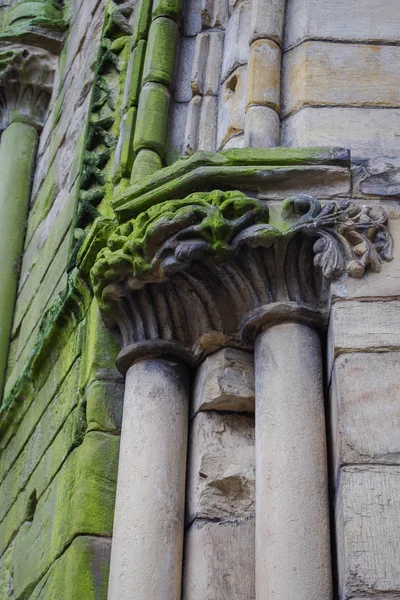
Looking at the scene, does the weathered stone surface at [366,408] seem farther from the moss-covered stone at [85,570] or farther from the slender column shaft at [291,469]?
the moss-covered stone at [85,570]

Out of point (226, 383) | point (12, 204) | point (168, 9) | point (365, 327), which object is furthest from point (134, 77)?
point (12, 204)

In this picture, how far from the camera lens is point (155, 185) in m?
3.62

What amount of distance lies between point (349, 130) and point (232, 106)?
1.60ft

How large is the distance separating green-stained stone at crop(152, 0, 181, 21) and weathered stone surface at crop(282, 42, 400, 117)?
684 millimetres

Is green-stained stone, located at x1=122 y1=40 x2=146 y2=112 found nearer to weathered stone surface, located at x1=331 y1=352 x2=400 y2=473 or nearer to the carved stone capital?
weathered stone surface, located at x1=331 y1=352 x2=400 y2=473

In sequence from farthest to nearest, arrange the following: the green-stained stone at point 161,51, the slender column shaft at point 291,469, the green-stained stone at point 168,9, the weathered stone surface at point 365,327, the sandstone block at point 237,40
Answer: the green-stained stone at point 168,9 → the green-stained stone at point 161,51 → the sandstone block at point 237,40 → the weathered stone surface at point 365,327 → the slender column shaft at point 291,469

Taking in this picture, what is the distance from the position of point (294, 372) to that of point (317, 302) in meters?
0.25

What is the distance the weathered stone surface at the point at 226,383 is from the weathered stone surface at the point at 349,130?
0.71 metres

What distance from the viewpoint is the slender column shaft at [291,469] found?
111 inches

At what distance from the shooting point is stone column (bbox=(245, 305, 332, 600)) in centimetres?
283

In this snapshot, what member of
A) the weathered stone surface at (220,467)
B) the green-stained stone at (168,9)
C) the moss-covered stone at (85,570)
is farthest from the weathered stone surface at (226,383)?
the green-stained stone at (168,9)

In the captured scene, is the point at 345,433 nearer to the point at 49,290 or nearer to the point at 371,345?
the point at 371,345

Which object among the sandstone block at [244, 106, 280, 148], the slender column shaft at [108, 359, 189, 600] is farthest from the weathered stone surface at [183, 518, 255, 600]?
the sandstone block at [244, 106, 280, 148]

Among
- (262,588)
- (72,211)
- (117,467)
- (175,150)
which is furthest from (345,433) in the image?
(72,211)
